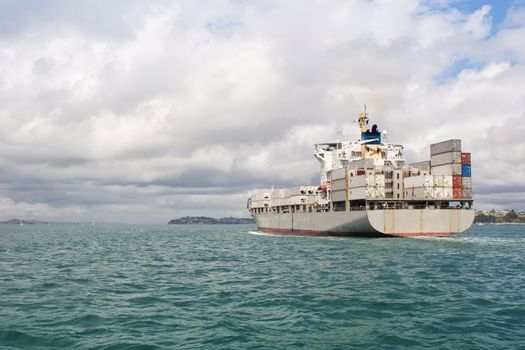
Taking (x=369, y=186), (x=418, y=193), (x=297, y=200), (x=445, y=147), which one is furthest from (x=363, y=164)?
(x=297, y=200)

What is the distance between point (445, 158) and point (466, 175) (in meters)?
3.93

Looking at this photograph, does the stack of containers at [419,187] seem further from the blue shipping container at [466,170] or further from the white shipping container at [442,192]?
the blue shipping container at [466,170]

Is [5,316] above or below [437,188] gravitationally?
below

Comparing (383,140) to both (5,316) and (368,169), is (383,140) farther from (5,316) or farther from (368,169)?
(5,316)

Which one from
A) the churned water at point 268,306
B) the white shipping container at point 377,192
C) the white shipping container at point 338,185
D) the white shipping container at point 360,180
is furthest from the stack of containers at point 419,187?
the churned water at point 268,306

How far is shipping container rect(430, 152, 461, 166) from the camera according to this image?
65625mm

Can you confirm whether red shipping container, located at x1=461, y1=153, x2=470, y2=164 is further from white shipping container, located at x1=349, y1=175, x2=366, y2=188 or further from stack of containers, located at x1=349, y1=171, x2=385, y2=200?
white shipping container, located at x1=349, y1=175, x2=366, y2=188

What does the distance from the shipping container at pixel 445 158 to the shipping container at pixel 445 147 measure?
18.1 inches

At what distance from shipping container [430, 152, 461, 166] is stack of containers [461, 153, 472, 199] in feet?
5.26

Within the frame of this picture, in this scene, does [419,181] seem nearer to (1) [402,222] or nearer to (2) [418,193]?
(2) [418,193]

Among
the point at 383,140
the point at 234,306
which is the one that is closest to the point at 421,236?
the point at 383,140

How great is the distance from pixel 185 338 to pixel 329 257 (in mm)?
26742

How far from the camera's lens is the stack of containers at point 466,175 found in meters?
66.4

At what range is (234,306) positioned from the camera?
66.6ft
